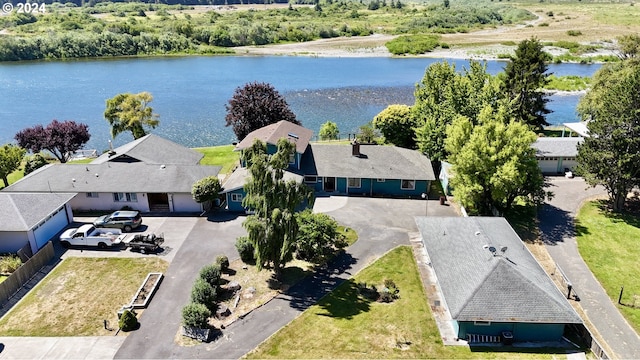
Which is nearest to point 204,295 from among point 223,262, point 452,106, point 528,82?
point 223,262

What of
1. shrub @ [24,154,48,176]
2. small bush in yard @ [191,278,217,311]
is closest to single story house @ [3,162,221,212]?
shrub @ [24,154,48,176]

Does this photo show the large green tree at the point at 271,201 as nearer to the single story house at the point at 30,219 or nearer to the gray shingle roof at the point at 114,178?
the gray shingle roof at the point at 114,178

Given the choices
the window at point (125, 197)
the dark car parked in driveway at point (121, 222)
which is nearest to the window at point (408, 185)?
the dark car parked in driveway at point (121, 222)

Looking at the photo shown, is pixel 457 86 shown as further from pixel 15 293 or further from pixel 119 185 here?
pixel 15 293

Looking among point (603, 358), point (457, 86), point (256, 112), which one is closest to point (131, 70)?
point (256, 112)

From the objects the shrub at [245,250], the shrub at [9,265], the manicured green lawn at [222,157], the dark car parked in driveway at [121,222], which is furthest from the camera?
the manicured green lawn at [222,157]

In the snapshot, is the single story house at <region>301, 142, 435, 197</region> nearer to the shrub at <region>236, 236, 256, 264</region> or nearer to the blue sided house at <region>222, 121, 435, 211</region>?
the blue sided house at <region>222, 121, 435, 211</region>

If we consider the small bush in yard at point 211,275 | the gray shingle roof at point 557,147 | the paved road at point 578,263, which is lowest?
the paved road at point 578,263
